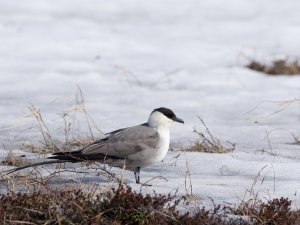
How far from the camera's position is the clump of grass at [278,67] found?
13.4 metres

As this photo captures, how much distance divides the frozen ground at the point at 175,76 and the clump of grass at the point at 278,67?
0.28 meters

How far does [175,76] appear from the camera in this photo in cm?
1317

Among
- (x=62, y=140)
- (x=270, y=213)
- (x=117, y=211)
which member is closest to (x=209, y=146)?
(x=62, y=140)

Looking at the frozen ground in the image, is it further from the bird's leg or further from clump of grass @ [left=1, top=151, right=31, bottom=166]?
clump of grass @ [left=1, top=151, right=31, bottom=166]

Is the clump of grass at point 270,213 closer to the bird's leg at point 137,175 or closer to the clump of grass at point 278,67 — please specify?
the bird's leg at point 137,175

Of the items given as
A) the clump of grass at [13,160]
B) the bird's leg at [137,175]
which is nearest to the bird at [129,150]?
the bird's leg at [137,175]

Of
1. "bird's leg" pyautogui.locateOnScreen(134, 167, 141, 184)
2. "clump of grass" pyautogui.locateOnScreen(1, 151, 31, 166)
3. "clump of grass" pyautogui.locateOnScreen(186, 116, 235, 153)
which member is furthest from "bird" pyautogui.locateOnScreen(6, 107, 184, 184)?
"clump of grass" pyautogui.locateOnScreen(186, 116, 235, 153)

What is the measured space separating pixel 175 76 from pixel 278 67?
1.73 meters

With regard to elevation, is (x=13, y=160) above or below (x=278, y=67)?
below

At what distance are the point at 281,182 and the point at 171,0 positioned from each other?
13.9m

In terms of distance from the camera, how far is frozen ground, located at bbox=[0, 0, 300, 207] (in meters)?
7.34

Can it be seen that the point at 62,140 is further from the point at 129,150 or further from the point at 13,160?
the point at 129,150

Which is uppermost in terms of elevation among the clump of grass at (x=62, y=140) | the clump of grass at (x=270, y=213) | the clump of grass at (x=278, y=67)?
the clump of grass at (x=278, y=67)

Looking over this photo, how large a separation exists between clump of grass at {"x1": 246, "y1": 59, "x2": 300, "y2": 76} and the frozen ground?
0.28 m
